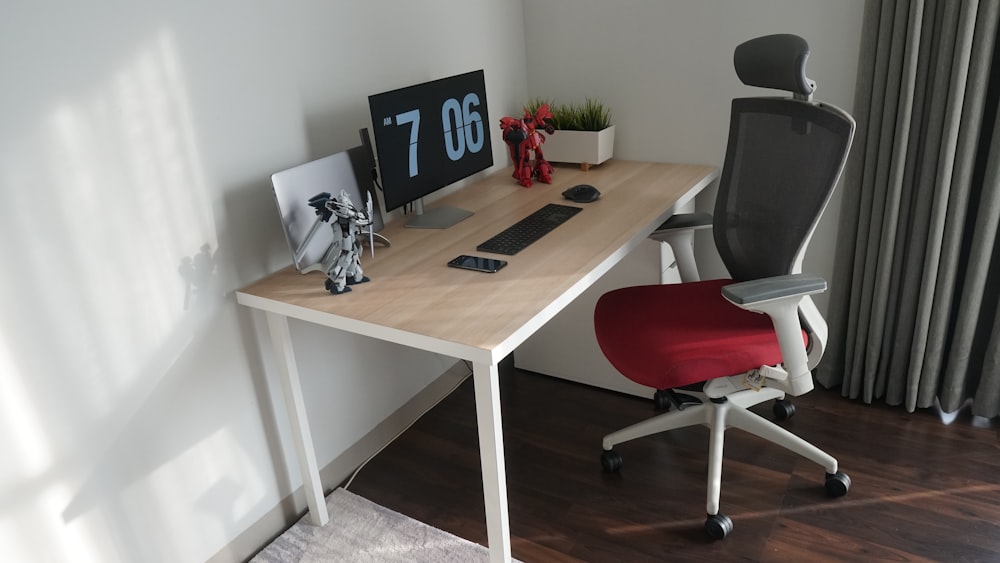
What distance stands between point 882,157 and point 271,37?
5.89 ft

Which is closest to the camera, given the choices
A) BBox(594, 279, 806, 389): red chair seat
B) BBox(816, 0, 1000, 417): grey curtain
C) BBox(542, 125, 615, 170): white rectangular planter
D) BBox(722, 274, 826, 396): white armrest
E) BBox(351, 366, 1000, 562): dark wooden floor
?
BBox(722, 274, 826, 396): white armrest

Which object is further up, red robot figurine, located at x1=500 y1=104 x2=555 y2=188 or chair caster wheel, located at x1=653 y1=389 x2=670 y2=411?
red robot figurine, located at x1=500 y1=104 x2=555 y2=188

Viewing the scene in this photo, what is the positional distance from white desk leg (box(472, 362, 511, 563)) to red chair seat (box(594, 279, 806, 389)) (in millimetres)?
473

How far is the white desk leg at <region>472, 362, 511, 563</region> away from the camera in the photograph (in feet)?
4.88

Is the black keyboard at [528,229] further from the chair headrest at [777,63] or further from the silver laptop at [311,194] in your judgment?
the chair headrest at [777,63]

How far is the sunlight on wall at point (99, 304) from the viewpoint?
4.76 feet

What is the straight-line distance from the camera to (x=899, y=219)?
224 centimetres

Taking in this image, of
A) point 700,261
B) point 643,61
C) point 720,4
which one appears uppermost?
point 720,4

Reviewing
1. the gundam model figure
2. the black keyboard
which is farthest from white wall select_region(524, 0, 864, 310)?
the gundam model figure

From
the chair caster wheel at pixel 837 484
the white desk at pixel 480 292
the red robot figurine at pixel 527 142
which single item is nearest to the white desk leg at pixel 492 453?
the white desk at pixel 480 292

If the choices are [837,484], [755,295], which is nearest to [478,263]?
[755,295]

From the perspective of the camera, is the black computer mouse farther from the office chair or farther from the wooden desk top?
the office chair

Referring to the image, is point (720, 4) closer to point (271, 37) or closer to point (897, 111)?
point (897, 111)

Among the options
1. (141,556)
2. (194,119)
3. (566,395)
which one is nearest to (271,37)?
(194,119)
